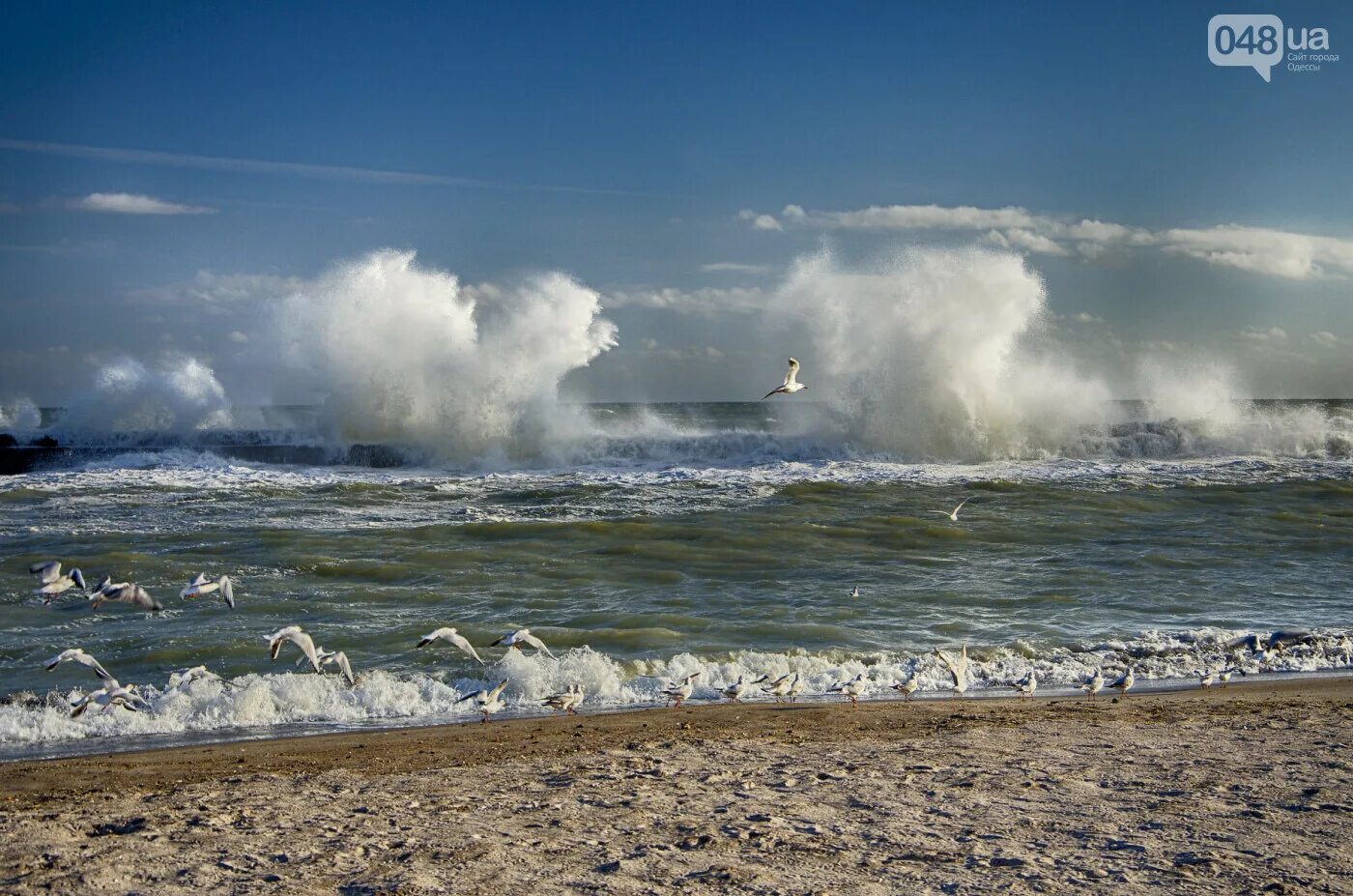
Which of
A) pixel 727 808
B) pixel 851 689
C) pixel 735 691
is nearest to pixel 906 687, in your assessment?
pixel 851 689

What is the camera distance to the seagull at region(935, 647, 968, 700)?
26.2 ft

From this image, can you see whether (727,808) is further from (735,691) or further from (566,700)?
(735,691)

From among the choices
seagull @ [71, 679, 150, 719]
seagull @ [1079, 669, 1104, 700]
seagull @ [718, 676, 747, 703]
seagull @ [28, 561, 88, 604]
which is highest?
seagull @ [28, 561, 88, 604]

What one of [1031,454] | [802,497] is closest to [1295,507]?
[802,497]

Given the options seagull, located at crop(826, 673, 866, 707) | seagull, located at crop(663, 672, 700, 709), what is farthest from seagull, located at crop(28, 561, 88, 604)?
seagull, located at crop(826, 673, 866, 707)

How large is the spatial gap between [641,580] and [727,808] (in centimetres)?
743

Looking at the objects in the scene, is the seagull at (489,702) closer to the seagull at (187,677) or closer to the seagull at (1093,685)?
the seagull at (187,677)

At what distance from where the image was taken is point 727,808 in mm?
4965

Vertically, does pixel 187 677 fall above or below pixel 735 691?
above

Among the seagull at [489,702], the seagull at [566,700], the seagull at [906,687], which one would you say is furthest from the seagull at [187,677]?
the seagull at [906,687]

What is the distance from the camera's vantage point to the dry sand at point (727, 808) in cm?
414

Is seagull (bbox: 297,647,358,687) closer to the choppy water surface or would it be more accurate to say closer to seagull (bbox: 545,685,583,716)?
the choppy water surface

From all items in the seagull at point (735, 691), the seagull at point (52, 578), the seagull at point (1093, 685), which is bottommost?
the seagull at point (1093, 685)

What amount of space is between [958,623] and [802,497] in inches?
389
